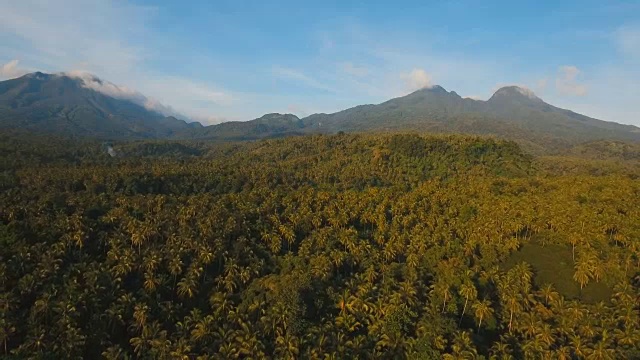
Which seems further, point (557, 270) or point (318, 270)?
point (557, 270)

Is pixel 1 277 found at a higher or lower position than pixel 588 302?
higher

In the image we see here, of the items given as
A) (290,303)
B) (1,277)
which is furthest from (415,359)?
(1,277)

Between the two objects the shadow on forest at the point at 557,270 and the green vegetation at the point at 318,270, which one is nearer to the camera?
the green vegetation at the point at 318,270

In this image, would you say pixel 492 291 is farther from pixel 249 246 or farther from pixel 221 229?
pixel 221 229

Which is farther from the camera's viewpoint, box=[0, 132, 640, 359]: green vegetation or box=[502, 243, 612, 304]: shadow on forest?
box=[502, 243, 612, 304]: shadow on forest
